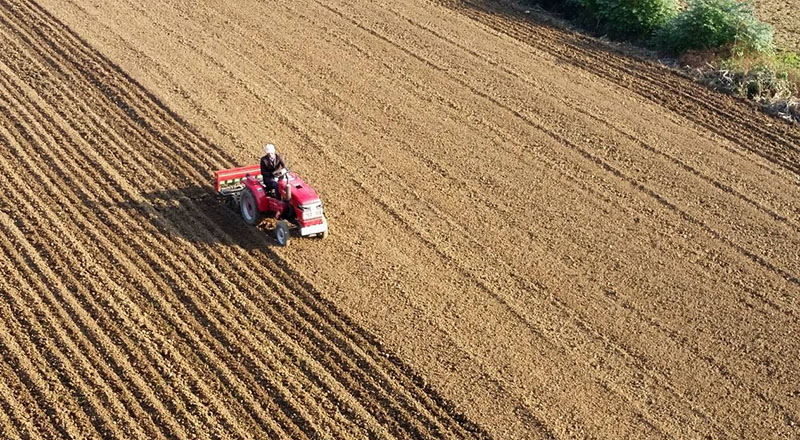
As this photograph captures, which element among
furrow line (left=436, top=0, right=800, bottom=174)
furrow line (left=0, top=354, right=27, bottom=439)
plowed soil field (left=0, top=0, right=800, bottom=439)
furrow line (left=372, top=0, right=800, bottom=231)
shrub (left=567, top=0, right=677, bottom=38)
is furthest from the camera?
shrub (left=567, top=0, right=677, bottom=38)

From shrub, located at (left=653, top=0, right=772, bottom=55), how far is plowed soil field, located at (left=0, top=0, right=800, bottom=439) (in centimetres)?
132

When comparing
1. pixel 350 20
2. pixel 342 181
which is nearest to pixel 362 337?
pixel 342 181

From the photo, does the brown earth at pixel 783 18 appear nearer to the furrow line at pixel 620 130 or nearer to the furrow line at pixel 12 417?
the furrow line at pixel 620 130

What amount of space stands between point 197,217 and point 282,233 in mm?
1739

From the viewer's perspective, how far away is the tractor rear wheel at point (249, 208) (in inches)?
604

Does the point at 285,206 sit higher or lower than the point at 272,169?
lower

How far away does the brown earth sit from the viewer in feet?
78.2

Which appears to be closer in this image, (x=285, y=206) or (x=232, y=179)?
(x=285, y=206)

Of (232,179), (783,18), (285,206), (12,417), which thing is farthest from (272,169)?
(783,18)

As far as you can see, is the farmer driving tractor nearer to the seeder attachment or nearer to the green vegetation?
the seeder attachment

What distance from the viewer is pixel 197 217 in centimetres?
1592

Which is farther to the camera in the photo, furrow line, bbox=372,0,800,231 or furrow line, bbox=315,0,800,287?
furrow line, bbox=372,0,800,231

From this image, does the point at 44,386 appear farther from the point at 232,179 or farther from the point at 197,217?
the point at 232,179

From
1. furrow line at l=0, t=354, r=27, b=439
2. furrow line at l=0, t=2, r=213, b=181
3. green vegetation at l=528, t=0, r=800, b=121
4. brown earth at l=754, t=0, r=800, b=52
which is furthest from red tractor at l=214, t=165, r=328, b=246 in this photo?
brown earth at l=754, t=0, r=800, b=52
